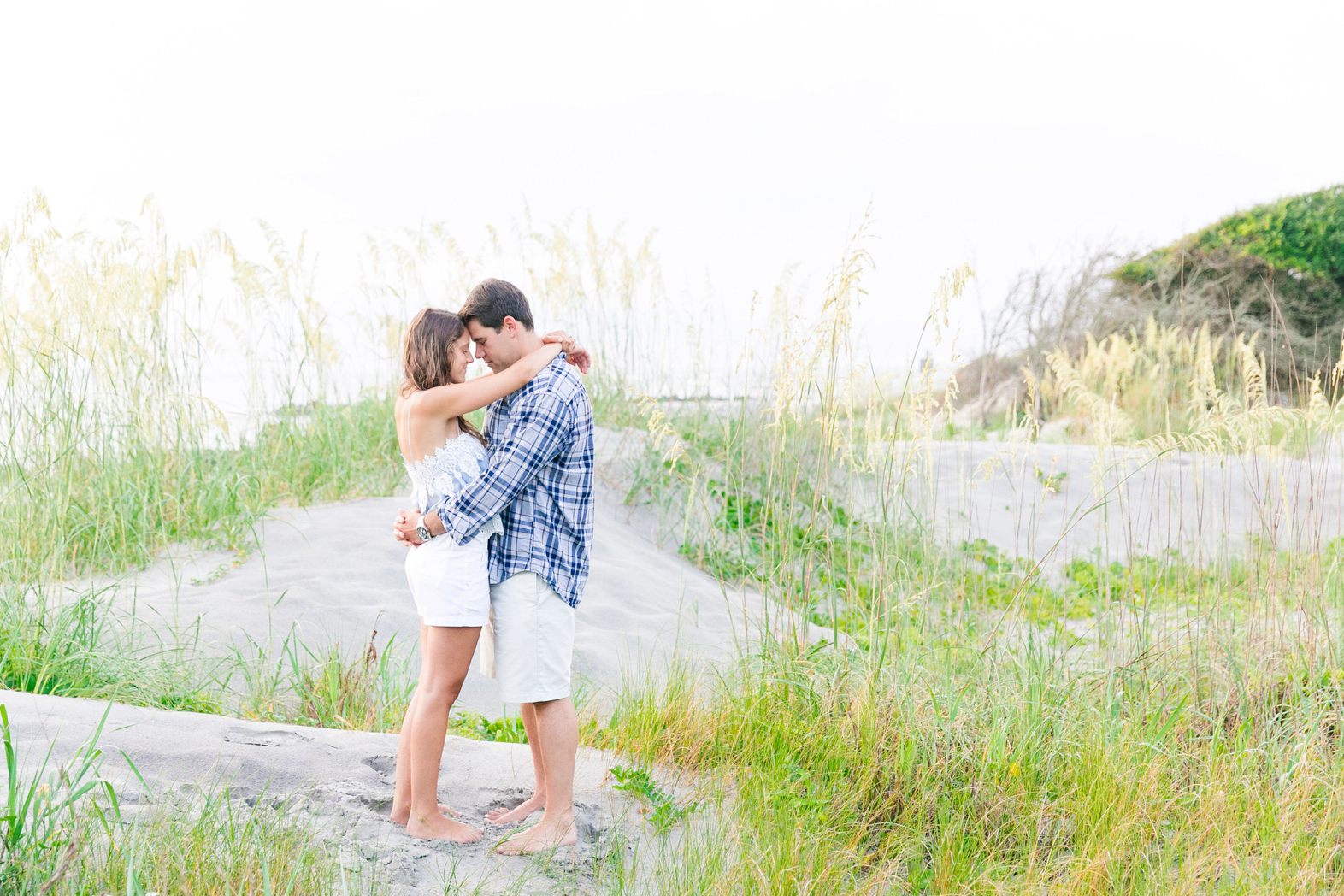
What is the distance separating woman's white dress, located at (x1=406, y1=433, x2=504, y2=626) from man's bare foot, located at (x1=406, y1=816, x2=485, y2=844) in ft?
1.78

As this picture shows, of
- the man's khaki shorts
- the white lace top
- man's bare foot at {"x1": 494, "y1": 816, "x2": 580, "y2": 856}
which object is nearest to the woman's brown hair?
the white lace top

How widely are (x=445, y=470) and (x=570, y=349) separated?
54 centimetres

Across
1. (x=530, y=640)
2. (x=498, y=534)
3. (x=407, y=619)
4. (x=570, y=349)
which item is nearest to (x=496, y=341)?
(x=570, y=349)

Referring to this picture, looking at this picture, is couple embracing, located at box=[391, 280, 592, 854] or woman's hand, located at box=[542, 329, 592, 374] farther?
woman's hand, located at box=[542, 329, 592, 374]

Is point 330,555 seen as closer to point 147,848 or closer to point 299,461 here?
point 299,461

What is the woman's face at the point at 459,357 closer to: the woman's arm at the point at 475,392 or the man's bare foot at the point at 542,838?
the woman's arm at the point at 475,392

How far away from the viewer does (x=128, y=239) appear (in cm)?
566

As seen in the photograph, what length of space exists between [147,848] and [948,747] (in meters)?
2.18

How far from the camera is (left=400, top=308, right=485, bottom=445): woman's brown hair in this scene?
283cm

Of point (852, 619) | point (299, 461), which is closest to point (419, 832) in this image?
point (852, 619)

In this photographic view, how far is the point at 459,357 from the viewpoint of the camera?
2.86m

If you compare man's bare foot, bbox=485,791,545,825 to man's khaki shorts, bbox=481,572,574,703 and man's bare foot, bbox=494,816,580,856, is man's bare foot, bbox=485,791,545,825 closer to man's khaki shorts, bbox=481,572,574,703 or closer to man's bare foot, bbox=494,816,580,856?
man's bare foot, bbox=494,816,580,856

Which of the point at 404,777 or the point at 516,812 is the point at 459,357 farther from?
the point at 516,812

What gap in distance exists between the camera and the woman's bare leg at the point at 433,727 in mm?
2695
